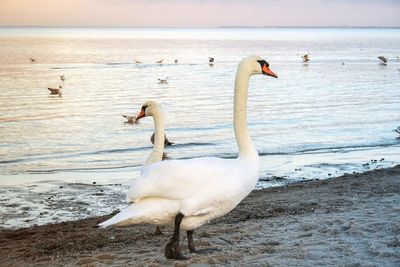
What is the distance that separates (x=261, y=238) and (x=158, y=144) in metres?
2.25

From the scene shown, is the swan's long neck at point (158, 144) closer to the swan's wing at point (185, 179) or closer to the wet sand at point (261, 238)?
the wet sand at point (261, 238)

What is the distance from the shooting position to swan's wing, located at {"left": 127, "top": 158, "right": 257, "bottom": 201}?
5.89 metres

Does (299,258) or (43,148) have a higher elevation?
(299,258)

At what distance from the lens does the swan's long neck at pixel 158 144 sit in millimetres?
8844

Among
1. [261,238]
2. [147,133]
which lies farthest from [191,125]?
[261,238]

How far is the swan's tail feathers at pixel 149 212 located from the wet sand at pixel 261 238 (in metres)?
0.65

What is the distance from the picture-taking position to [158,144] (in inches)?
353

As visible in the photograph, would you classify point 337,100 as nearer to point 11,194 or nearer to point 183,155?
point 183,155

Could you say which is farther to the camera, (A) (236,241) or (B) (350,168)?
(B) (350,168)

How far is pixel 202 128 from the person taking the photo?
2423cm

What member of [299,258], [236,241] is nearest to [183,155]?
[236,241]

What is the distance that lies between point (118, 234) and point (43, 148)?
1188 centimetres

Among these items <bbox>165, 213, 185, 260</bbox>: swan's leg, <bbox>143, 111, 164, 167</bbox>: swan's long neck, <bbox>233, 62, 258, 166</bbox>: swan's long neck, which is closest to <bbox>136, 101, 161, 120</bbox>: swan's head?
<bbox>143, 111, 164, 167</bbox>: swan's long neck

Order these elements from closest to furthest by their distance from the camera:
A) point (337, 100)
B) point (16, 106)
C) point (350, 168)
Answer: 1. point (350, 168)
2. point (16, 106)
3. point (337, 100)
